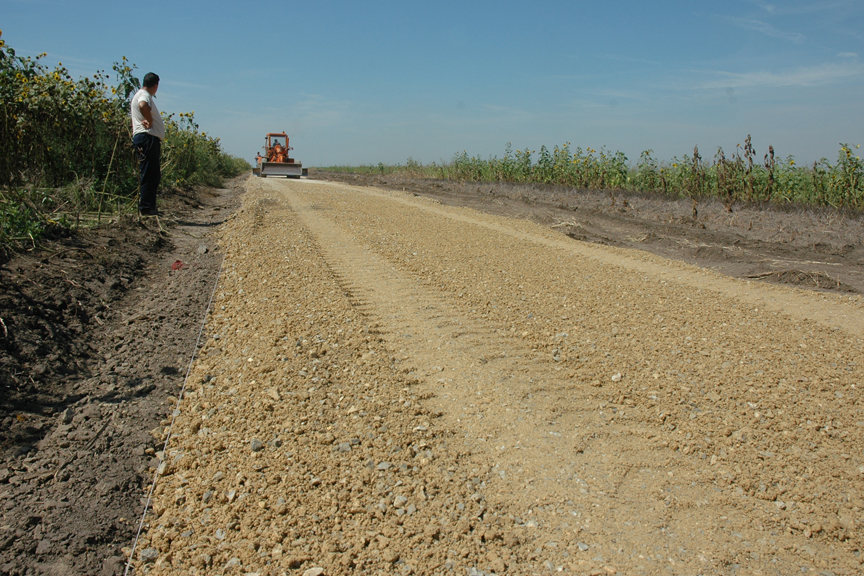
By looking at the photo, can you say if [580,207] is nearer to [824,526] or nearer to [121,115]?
[121,115]

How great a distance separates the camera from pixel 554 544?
220cm

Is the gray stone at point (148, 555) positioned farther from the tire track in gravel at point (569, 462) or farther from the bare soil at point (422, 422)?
the tire track in gravel at point (569, 462)

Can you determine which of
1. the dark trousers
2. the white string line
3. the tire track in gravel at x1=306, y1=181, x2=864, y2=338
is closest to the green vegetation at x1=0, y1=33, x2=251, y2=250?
the dark trousers

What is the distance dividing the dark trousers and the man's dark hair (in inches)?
28.3

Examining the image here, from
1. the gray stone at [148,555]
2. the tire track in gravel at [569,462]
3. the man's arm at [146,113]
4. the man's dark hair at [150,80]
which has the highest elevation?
the man's dark hair at [150,80]

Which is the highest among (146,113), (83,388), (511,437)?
(146,113)

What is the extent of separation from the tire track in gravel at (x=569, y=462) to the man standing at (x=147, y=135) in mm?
5809

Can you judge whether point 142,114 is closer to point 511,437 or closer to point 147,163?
point 147,163

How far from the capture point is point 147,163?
27.2 feet

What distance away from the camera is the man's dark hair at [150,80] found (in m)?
8.07

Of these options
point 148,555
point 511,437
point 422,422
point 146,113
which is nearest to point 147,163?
point 146,113

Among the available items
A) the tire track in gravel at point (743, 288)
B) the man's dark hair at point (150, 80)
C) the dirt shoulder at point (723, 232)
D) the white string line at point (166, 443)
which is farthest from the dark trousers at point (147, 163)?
the dirt shoulder at point (723, 232)

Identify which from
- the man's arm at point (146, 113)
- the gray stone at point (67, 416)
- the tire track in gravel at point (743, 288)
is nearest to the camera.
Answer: the gray stone at point (67, 416)

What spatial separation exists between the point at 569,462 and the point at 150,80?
819 cm
